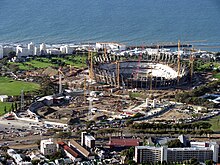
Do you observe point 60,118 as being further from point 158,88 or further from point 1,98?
point 158,88

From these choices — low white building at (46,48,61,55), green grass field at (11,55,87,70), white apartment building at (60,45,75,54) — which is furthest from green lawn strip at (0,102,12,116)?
white apartment building at (60,45,75,54)

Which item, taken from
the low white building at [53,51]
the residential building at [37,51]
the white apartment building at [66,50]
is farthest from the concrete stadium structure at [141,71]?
the residential building at [37,51]

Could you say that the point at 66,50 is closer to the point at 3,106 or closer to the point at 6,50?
the point at 6,50

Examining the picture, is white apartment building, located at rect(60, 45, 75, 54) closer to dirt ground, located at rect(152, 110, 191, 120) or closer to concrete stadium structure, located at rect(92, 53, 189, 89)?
concrete stadium structure, located at rect(92, 53, 189, 89)

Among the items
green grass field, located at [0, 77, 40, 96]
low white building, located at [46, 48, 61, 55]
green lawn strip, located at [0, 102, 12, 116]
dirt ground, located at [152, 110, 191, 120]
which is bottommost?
dirt ground, located at [152, 110, 191, 120]

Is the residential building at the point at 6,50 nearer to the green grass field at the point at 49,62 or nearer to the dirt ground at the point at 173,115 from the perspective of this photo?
the green grass field at the point at 49,62

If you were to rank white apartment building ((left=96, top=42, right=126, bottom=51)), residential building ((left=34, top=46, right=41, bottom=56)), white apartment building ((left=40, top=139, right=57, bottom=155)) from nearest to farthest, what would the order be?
white apartment building ((left=40, top=139, right=57, bottom=155)), residential building ((left=34, top=46, right=41, bottom=56)), white apartment building ((left=96, top=42, right=126, bottom=51))
